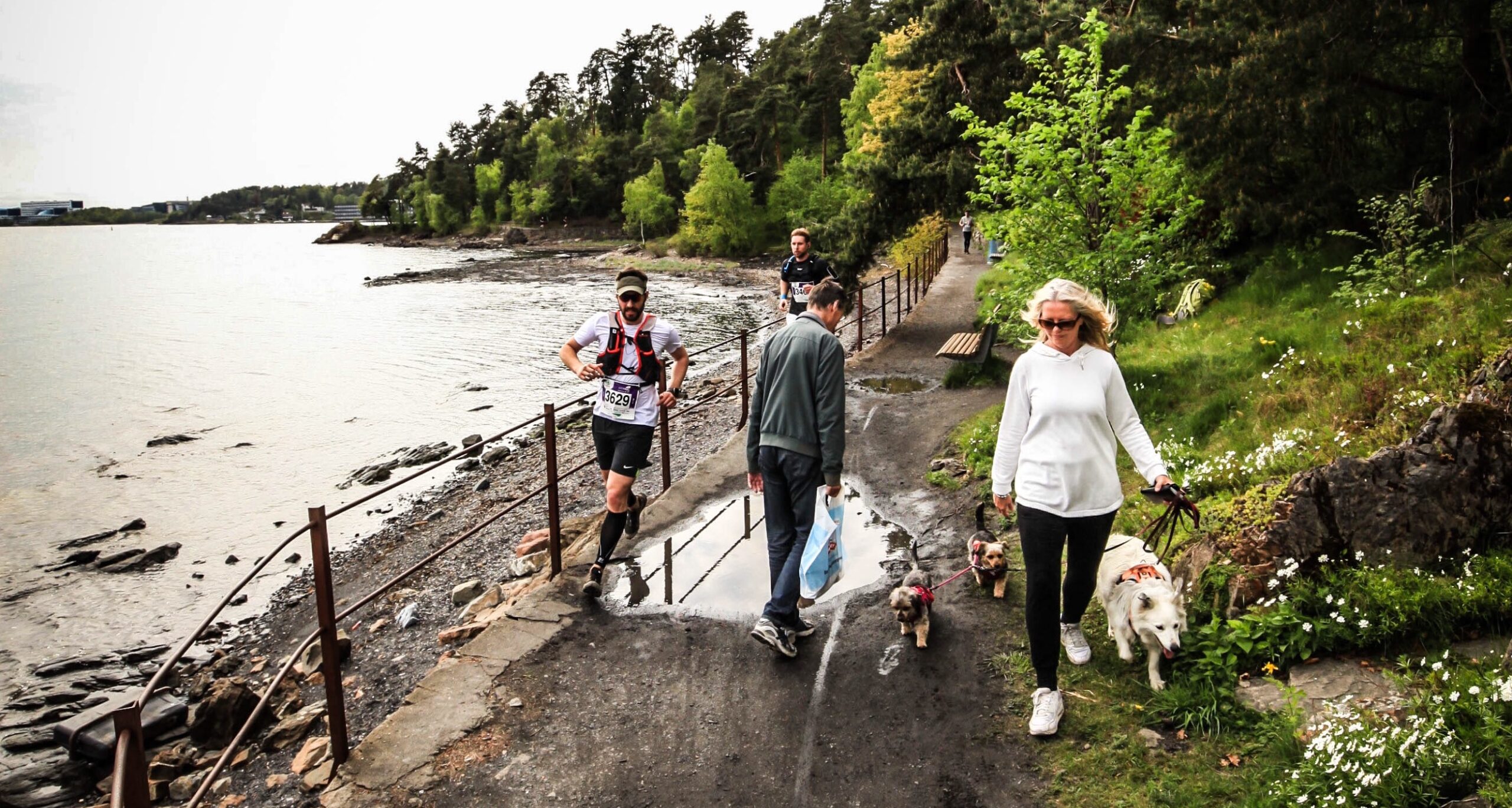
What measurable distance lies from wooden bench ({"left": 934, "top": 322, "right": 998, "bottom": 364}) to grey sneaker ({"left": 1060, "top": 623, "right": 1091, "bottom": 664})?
7.99 metres

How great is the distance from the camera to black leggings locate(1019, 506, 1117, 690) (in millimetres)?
3898

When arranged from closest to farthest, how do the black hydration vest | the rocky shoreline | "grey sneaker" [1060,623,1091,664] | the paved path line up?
the paved path → "grey sneaker" [1060,623,1091,664] → the black hydration vest → the rocky shoreline

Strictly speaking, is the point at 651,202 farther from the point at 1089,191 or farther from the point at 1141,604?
the point at 1141,604

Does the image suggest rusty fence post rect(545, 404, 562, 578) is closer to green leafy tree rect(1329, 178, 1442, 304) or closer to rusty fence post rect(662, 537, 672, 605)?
rusty fence post rect(662, 537, 672, 605)

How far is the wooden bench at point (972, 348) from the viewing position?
12.5m

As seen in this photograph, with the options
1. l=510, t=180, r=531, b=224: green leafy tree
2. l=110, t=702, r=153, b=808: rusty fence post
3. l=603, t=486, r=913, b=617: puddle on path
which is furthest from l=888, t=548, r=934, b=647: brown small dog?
l=510, t=180, r=531, b=224: green leafy tree

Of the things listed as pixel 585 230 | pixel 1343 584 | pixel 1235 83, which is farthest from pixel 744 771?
pixel 585 230

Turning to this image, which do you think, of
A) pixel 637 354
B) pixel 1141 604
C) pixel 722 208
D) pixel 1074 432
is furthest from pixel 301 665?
pixel 722 208

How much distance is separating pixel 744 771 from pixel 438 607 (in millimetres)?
6016

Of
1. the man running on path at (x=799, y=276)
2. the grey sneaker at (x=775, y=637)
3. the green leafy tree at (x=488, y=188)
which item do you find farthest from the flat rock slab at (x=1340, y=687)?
the green leafy tree at (x=488, y=188)

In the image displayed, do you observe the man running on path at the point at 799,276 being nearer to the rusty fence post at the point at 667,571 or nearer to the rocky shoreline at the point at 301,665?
the rocky shoreline at the point at 301,665

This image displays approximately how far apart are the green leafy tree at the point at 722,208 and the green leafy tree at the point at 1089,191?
59325 mm

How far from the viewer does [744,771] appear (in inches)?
163

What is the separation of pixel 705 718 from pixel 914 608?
135 cm
